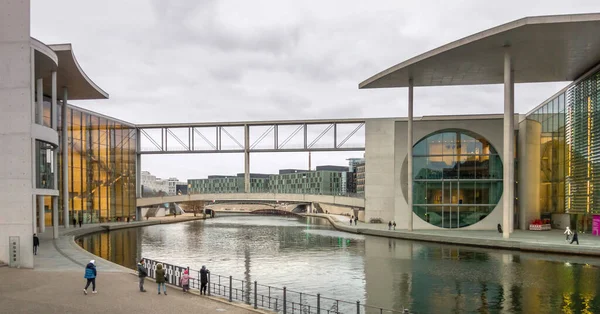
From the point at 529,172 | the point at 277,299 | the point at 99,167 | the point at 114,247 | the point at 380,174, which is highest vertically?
the point at 99,167

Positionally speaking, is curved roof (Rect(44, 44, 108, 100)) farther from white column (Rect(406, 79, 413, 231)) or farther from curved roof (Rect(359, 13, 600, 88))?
white column (Rect(406, 79, 413, 231))

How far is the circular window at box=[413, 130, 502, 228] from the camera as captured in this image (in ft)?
172

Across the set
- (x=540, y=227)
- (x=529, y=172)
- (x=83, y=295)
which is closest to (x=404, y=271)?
(x=83, y=295)

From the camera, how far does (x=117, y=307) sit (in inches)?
641

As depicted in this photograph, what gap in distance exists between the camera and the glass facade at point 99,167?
6078cm

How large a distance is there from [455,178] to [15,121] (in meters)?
40.8

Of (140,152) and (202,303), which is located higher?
(140,152)

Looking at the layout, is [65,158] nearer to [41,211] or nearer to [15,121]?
[41,211]

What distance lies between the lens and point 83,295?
18.0 meters

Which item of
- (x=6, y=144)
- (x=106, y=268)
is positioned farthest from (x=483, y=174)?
(x=6, y=144)

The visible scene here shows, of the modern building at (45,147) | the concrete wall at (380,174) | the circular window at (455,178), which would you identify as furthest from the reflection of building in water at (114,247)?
the concrete wall at (380,174)

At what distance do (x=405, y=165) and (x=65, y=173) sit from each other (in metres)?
34.4

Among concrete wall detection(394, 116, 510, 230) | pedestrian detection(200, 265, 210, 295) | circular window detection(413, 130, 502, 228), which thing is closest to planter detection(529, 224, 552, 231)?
concrete wall detection(394, 116, 510, 230)

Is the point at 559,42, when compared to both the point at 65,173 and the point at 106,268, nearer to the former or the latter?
the point at 106,268
